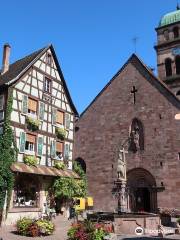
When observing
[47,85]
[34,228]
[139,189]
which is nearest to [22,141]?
[47,85]

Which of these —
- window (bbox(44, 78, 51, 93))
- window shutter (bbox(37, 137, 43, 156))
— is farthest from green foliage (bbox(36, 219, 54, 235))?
window (bbox(44, 78, 51, 93))

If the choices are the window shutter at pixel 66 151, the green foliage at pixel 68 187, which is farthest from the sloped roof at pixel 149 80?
the green foliage at pixel 68 187

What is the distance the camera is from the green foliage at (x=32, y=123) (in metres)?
22.4

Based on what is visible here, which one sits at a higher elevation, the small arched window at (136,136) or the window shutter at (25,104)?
the window shutter at (25,104)

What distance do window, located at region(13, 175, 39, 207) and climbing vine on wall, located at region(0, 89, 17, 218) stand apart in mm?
1125

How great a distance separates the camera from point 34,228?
15.5 meters

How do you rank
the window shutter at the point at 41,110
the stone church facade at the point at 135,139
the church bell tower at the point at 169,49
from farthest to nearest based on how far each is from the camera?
1. the church bell tower at the point at 169,49
2. the stone church facade at the point at 135,139
3. the window shutter at the point at 41,110

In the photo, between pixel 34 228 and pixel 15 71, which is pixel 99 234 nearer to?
pixel 34 228

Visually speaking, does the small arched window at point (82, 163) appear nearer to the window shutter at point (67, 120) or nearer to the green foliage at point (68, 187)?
the green foliage at point (68, 187)

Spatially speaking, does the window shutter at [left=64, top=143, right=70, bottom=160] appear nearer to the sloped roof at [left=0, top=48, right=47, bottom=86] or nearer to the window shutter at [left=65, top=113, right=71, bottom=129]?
the window shutter at [left=65, top=113, right=71, bottom=129]

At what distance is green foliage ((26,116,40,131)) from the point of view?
22355mm

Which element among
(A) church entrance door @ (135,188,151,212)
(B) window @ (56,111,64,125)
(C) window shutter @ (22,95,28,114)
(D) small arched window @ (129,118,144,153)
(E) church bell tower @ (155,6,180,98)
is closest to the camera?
(C) window shutter @ (22,95,28,114)

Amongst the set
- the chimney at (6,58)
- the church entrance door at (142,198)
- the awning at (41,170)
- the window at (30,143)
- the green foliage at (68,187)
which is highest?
the chimney at (6,58)

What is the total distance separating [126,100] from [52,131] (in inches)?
324
